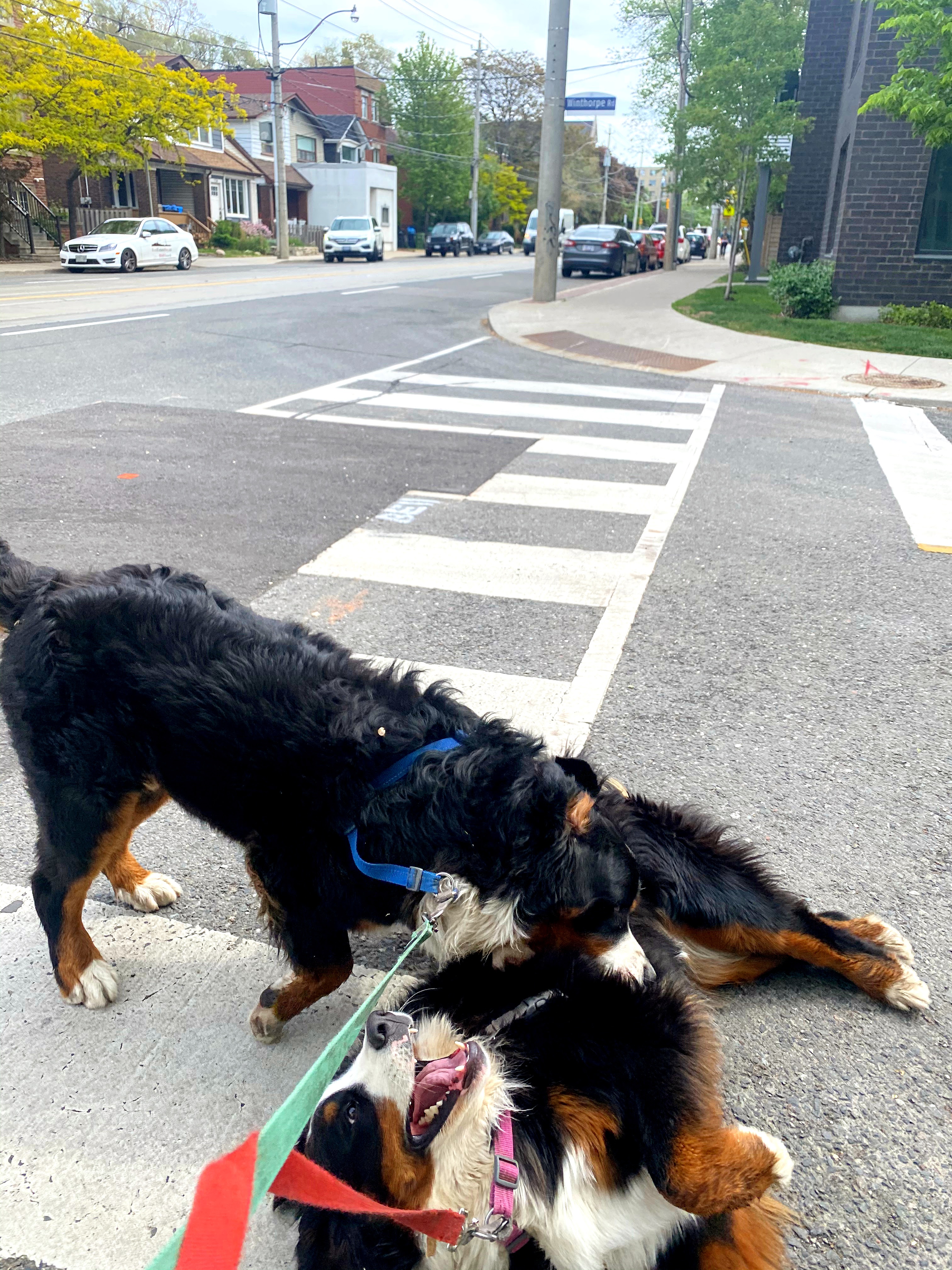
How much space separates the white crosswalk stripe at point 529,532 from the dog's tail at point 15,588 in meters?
1.68

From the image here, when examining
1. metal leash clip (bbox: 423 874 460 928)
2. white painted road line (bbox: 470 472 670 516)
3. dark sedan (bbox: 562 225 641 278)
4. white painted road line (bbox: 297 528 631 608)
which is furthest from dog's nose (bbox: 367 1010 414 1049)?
dark sedan (bbox: 562 225 641 278)

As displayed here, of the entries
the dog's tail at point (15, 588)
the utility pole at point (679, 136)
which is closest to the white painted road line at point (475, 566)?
the dog's tail at point (15, 588)

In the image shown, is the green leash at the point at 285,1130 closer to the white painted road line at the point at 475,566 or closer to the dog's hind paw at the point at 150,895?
the dog's hind paw at the point at 150,895

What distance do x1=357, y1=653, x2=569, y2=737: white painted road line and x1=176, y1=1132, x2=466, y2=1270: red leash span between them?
239cm

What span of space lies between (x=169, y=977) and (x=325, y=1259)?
1.09 meters

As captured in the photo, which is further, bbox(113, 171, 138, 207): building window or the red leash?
bbox(113, 171, 138, 207): building window

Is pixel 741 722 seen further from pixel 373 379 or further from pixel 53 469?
pixel 373 379

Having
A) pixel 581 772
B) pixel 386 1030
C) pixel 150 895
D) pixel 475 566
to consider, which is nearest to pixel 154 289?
pixel 475 566

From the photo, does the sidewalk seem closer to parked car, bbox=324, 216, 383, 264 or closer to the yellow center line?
the yellow center line

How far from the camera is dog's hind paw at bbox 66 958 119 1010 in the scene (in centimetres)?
255

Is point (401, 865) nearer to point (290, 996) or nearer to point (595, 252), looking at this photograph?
point (290, 996)

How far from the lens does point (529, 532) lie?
659cm

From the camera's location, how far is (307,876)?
223cm

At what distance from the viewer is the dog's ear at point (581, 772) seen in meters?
2.22
